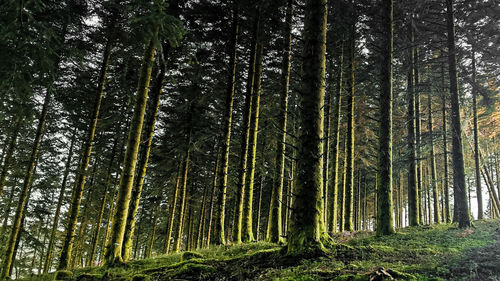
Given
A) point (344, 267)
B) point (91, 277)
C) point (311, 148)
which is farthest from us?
point (91, 277)

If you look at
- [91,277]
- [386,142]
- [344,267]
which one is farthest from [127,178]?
[386,142]

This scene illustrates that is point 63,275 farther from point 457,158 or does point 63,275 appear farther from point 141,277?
point 457,158

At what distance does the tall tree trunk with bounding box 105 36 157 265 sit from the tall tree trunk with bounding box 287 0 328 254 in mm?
4366

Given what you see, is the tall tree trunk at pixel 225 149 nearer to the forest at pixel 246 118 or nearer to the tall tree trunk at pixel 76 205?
the forest at pixel 246 118

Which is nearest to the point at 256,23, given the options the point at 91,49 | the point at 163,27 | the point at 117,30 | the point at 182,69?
the point at 182,69

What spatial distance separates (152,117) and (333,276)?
8354 millimetres

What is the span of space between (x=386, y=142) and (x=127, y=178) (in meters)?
9.26

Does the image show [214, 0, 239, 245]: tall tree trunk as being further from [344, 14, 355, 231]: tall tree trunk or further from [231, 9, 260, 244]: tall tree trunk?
[344, 14, 355, 231]: tall tree trunk

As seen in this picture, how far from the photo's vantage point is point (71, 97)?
13383 mm

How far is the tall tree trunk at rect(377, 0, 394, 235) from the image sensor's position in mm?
9656

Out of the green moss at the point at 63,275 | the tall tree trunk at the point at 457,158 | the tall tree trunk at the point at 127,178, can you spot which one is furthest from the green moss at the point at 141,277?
the tall tree trunk at the point at 457,158

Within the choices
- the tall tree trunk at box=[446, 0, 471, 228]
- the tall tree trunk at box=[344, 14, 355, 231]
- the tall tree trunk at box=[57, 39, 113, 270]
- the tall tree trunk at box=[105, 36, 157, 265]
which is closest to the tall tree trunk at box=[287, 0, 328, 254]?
the tall tree trunk at box=[105, 36, 157, 265]

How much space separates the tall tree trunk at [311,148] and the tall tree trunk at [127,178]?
437 centimetres

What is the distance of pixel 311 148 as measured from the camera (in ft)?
18.5
